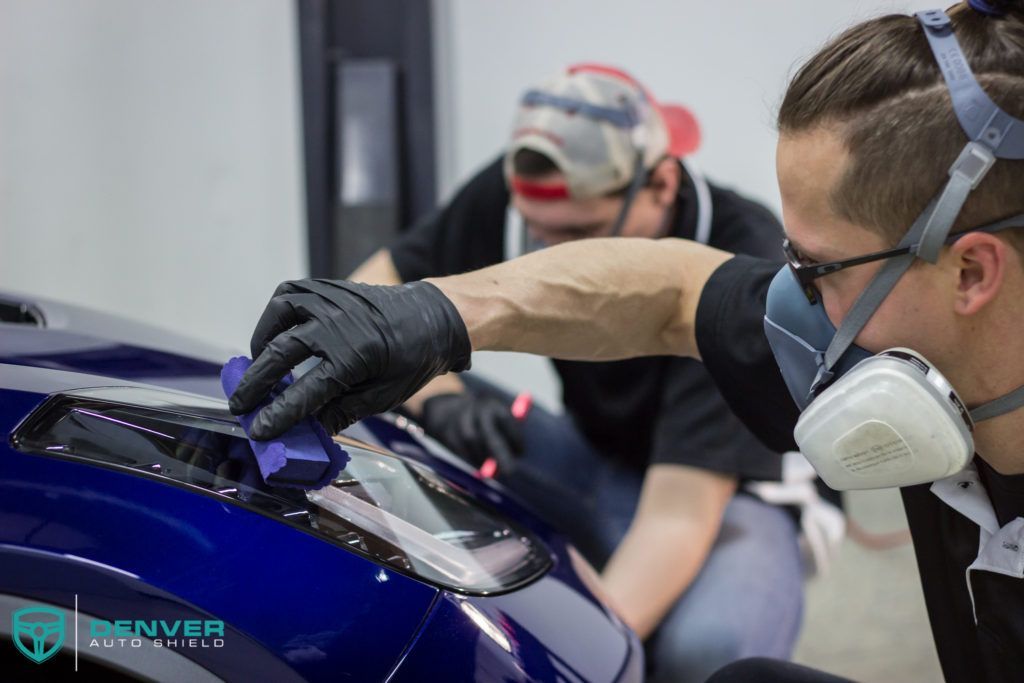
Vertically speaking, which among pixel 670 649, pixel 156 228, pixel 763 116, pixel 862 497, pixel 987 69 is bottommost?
pixel 862 497

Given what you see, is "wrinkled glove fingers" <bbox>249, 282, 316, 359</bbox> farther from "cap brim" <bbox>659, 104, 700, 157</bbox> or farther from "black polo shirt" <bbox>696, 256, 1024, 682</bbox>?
"cap brim" <bbox>659, 104, 700, 157</bbox>

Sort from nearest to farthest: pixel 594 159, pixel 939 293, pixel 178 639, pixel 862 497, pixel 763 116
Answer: pixel 178 639
pixel 939 293
pixel 594 159
pixel 763 116
pixel 862 497

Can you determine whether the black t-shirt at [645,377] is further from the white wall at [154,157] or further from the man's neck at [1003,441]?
the white wall at [154,157]

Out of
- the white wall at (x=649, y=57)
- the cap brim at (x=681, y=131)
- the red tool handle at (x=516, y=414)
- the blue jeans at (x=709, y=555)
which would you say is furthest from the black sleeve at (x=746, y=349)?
the white wall at (x=649, y=57)

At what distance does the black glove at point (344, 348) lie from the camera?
0.72 metres

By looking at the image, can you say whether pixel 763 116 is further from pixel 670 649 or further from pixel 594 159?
pixel 670 649

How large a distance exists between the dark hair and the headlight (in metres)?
0.38

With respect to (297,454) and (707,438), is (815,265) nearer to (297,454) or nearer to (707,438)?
(297,454)

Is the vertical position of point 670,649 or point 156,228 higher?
point 156,228

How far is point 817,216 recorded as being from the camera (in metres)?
0.81

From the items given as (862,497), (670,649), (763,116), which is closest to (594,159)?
(670,649)

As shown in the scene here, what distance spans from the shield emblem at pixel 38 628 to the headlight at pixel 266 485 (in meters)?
0.10

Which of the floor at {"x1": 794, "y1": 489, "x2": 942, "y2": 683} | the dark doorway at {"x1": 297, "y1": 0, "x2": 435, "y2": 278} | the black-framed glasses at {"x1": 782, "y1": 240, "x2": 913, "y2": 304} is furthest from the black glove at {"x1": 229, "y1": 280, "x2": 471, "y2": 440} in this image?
the dark doorway at {"x1": 297, "y1": 0, "x2": 435, "y2": 278}

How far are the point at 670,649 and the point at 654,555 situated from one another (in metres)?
0.12
